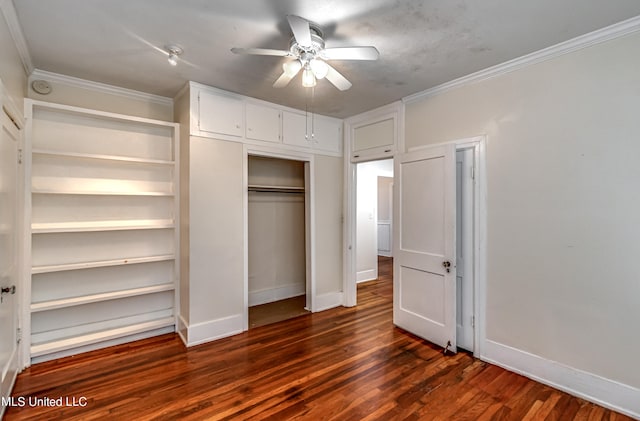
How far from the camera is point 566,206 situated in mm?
2281

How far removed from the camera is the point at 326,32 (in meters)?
2.09

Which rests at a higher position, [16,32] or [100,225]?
[16,32]

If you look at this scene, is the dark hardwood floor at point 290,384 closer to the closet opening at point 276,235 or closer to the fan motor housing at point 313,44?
the closet opening at point 276,235

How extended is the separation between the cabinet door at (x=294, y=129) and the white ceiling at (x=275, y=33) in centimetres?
76

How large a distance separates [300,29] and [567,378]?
315 cm

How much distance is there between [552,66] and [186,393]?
3855 mm

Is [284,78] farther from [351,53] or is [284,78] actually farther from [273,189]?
[273,189]

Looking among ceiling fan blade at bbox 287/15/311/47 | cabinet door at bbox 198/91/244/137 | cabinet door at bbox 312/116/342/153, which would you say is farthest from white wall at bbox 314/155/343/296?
ceiling fan blade at bbox 287/15/311/47

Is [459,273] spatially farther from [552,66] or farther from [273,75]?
[273,75]

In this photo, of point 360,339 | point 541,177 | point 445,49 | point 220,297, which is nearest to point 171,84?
point 220,297

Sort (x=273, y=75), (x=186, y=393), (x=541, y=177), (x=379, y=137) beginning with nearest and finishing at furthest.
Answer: (x=186, y=393)
(x=541, y=177)
(x=273, y=75)
(x=379, y=137)

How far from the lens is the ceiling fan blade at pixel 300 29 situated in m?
1.64

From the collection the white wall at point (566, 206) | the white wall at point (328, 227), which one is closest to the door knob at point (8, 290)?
the white wall at point (328, 227)

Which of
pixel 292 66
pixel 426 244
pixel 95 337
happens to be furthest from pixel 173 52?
pixel 426 244
